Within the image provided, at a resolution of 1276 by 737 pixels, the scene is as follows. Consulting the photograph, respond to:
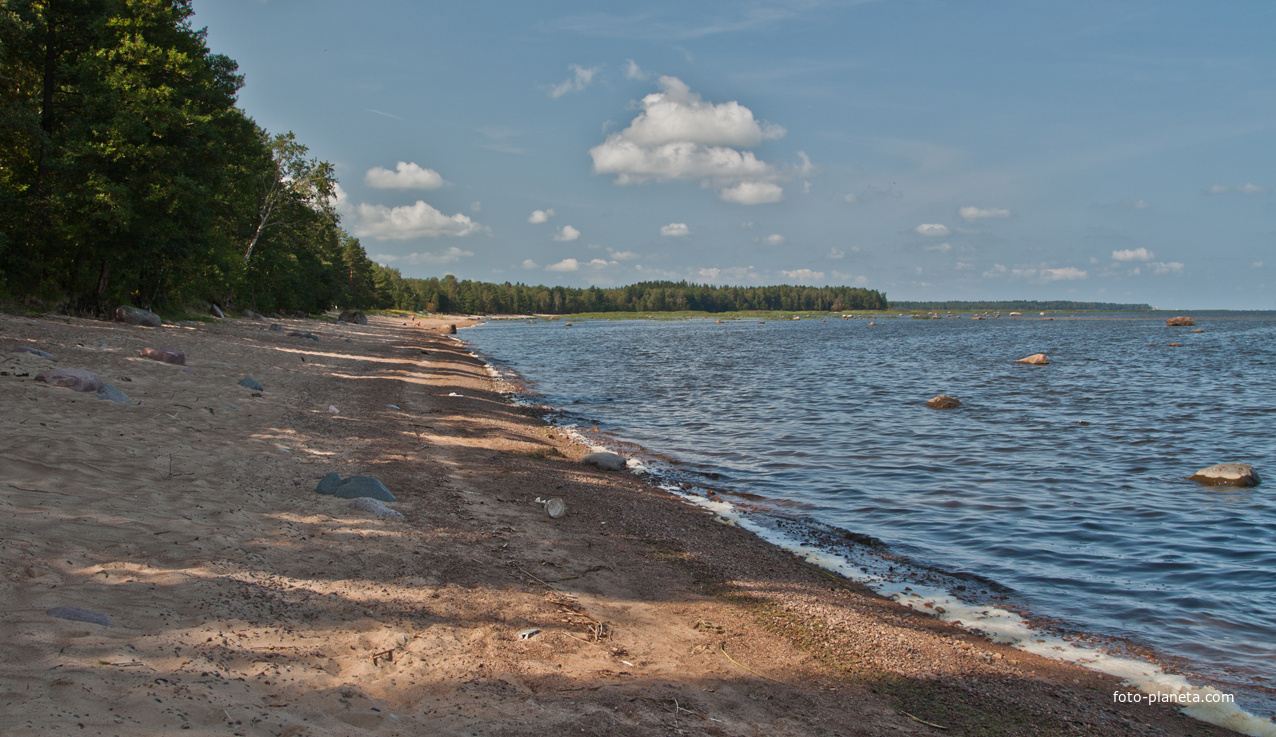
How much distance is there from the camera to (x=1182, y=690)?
6.32 m

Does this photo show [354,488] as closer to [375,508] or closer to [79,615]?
[375,508]

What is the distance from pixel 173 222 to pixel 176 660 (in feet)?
95.5

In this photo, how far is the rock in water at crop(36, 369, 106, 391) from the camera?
11.7 meters

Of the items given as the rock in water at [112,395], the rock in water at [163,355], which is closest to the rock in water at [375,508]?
the rock in water at [112,395]

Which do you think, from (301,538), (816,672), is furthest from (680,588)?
(301,538)

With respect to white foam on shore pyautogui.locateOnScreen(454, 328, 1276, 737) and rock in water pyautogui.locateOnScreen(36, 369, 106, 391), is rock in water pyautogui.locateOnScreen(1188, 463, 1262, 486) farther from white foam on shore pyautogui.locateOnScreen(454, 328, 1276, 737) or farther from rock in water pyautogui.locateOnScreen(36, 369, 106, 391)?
rock in water pyautogui.locateOnScreen(36, 369, 106, 391)

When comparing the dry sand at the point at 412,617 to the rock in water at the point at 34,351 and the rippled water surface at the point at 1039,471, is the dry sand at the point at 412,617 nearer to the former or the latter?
A: the rippled water surface at the point at 1039,471

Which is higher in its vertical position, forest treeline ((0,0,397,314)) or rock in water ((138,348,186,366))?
forest treeline ((0,0,397,314))

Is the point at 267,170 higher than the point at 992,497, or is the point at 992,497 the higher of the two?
the point at 267,170

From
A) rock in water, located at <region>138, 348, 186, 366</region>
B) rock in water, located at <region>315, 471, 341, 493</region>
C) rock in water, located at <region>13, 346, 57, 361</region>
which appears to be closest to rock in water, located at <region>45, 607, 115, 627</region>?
rock in water, located at <region>315, 471, 341, 493</region>

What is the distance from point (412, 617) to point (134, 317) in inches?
1191

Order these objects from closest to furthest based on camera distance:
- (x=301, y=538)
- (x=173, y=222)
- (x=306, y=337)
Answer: (x=301, y=538) → (x=173, y=222) → (x=306, y=337)

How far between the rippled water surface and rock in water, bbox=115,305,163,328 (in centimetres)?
1717

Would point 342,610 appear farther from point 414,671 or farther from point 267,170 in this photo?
point 267,170
